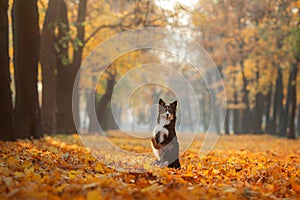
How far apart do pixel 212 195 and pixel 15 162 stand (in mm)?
3158

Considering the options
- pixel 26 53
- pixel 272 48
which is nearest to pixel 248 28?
pixel 272 48

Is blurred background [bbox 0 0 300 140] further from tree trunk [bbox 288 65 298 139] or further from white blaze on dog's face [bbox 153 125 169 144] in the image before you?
white blaze on dog's face [bbox 153 125 169 144]

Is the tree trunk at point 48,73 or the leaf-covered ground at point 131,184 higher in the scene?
the tree trunk at point 48,73

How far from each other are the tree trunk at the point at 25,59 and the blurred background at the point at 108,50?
0.03 metres

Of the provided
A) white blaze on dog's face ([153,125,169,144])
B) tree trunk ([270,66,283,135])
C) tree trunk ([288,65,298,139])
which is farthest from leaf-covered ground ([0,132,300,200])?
tree trunk ([270,66,283,135])

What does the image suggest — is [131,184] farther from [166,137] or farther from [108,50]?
[108,50]

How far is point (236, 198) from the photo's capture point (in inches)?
182

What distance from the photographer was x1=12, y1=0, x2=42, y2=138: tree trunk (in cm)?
1273

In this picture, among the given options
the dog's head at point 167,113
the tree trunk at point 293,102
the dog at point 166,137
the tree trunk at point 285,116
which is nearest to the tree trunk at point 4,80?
the dog at point 166,137

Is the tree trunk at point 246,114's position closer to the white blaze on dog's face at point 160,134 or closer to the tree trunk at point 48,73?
the tree trunk at point 48,73

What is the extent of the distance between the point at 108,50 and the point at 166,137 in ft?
77.8

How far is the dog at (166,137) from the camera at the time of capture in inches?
283

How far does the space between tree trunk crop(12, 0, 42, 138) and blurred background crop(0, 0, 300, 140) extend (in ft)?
0.09

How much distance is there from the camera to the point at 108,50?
30406 millimetres
